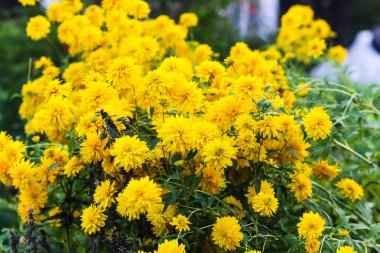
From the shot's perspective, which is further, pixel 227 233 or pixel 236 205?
pixel 236 205

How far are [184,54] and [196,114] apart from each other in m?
0.84

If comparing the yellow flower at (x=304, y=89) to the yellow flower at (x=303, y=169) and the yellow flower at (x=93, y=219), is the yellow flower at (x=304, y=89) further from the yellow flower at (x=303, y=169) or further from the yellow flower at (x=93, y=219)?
the yellow flower at (x=93, y=219)

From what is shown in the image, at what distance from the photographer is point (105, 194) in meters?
1.53

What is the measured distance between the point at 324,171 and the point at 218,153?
575 mm

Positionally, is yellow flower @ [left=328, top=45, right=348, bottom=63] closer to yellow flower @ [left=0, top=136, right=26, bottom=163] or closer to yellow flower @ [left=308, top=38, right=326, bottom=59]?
yellow flower @ [left=308, top=38, right=326, bottom=59]

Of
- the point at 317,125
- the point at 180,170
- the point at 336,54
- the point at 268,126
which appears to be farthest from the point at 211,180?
the point at 336,54

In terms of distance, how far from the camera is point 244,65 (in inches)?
85.0

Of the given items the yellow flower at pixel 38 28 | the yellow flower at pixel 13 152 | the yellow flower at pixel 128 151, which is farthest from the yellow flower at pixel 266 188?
the yellow flower at pixel 38 28

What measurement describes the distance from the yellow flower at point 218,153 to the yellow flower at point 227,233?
14 cm

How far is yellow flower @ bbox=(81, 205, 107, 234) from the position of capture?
1.54 m

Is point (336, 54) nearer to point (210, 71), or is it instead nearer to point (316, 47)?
point (316, 47)

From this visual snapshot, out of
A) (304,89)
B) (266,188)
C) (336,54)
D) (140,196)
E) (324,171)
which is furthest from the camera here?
(336,54)

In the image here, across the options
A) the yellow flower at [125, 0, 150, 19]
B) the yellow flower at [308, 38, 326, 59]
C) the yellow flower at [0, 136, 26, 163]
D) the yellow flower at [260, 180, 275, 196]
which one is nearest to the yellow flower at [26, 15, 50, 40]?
the yellow flower at [125, 0, 150, 19]

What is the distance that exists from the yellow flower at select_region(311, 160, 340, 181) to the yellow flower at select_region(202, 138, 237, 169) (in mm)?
539
